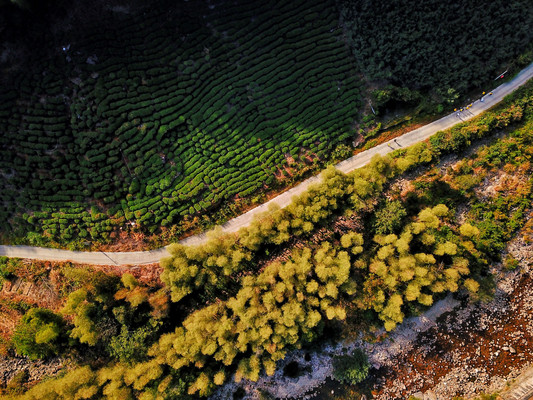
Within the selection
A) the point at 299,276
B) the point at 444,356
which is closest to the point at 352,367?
the point at 444,356

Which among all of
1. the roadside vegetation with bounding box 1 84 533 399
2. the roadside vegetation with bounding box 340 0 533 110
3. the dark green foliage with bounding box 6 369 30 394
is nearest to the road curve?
the roadside vegetation with bounding box 1 84 533 399

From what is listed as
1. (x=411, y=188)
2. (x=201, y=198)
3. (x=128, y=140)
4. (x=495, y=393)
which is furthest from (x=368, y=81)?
(x=495, y=393)

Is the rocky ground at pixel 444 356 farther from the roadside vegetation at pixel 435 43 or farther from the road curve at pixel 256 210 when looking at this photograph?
the roadside vegetation at pixel 435 43

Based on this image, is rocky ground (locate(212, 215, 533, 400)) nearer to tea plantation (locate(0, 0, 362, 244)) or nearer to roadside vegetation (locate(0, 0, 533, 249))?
roadside vegetation (locate(0, 0, 533, 249))

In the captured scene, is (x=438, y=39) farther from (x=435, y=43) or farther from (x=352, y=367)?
(x=352, y=367)

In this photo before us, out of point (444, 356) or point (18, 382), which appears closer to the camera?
point (18, 382)

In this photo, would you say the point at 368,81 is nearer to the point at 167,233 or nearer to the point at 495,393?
the point at 167,233
